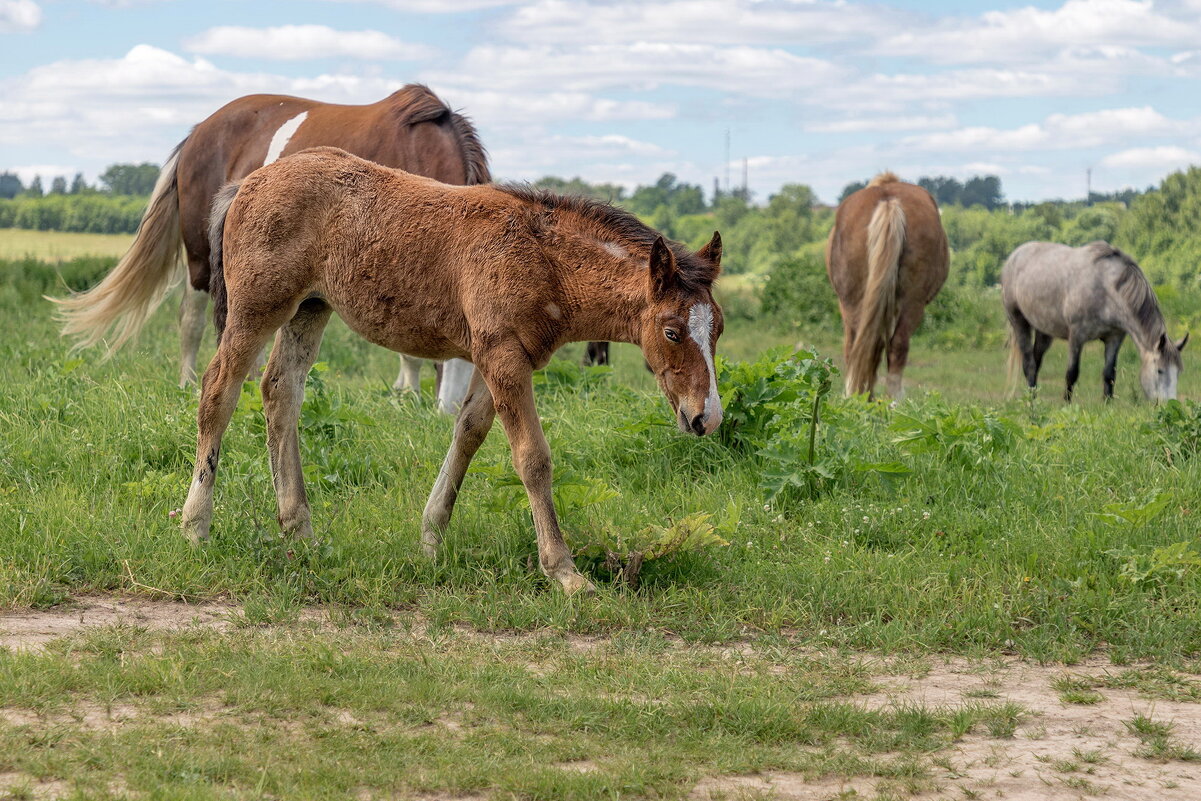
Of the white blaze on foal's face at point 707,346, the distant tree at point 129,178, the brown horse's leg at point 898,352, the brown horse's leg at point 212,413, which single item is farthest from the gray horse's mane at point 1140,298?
the distant tree at point 129,178

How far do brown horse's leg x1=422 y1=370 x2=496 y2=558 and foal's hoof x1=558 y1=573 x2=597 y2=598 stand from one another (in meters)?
0.69

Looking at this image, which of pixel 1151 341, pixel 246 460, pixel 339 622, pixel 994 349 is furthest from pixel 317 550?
pixel 994 349

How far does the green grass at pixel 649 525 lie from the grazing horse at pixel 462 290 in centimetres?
27

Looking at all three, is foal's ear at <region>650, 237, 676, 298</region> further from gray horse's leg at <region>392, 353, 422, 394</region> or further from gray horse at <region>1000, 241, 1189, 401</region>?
gray horse at <region>1000, 241, 1189, 401</region>

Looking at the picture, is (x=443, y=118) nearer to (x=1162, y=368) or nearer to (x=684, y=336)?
(x=684, y=336)

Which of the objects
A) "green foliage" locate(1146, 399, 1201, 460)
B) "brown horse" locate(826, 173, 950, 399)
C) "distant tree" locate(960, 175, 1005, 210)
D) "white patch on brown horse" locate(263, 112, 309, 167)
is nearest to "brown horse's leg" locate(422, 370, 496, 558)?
"white patch on brown horse" locate(263, 112, 309, 167)

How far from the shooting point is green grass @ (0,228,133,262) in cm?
2058

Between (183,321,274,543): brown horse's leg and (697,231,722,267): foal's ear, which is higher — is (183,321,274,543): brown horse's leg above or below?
below

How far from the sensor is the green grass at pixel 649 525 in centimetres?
478

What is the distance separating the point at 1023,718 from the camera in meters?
3.84

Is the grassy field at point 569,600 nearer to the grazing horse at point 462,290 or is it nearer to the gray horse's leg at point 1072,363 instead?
the grazing horse at point 462,290

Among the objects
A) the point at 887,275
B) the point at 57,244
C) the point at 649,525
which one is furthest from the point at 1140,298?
the point at 57,244

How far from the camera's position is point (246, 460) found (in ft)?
19.9

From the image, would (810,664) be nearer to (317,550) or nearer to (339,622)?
(339,622)
